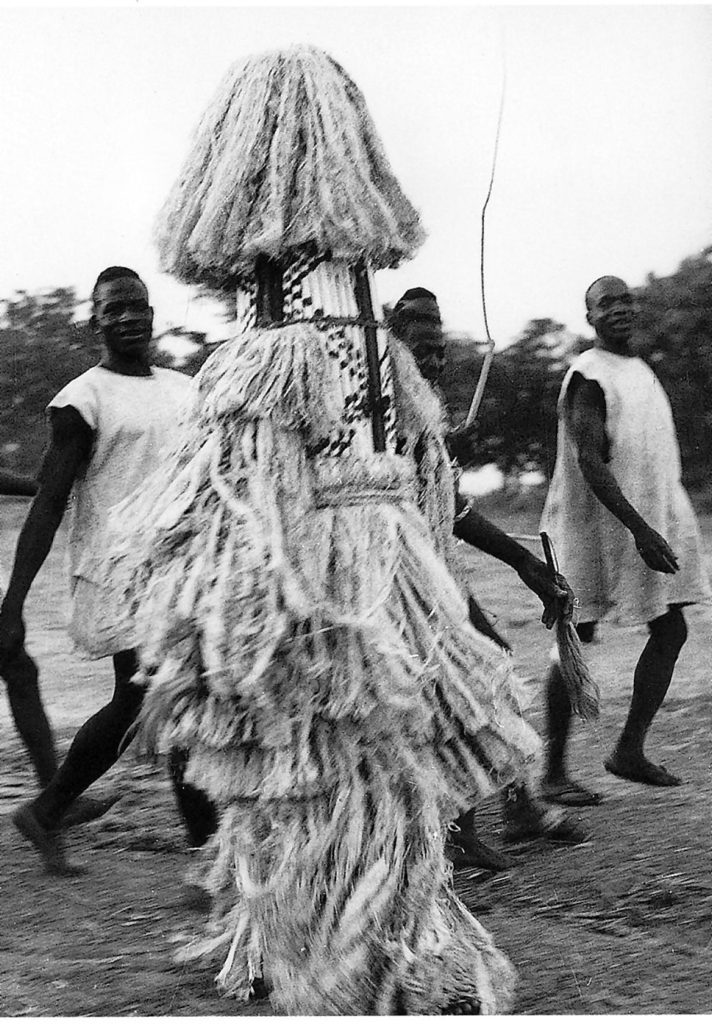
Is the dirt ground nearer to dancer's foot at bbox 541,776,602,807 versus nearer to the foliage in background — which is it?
dancer's foot at bbox 541,776,602,807

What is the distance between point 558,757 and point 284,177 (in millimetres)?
1514

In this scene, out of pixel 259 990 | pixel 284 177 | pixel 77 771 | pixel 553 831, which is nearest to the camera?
pixel 284 177

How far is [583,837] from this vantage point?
291 cm

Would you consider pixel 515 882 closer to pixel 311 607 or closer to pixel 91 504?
pixel 311 607

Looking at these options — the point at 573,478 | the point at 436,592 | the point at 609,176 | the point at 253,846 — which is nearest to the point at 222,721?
the point at 253,846

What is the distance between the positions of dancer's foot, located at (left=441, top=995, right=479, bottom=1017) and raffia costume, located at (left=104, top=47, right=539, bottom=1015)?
0.9 inches

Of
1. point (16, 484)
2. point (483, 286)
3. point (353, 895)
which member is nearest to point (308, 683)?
point (353, 895)

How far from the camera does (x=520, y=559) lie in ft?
9.66

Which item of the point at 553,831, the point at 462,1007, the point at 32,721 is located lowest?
the point at 462,1007

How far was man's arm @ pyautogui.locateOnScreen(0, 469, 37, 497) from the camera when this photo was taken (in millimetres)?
2854

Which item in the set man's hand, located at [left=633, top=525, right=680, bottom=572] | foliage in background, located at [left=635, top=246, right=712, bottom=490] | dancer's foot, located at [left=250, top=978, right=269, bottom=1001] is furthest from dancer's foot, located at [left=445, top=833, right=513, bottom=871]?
foliage in background, located at [left=635, top=246, right=712, bottom=490]

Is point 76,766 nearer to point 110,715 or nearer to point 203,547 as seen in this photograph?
point 110,715

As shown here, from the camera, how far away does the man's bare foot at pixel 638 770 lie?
293 cm

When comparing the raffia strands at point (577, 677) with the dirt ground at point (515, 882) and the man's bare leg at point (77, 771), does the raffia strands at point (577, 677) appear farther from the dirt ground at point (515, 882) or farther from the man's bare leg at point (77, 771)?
the man's bare leg at point (77, 771)
